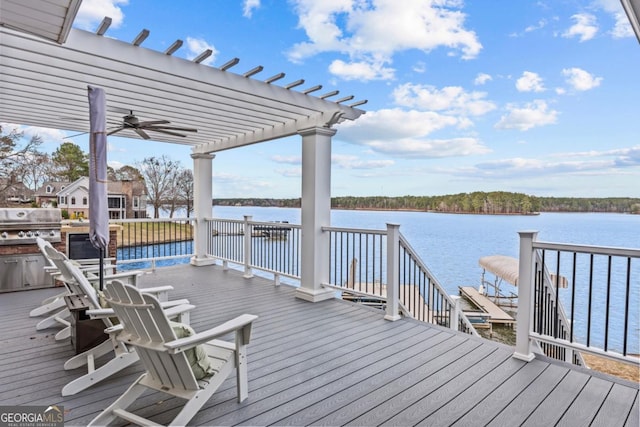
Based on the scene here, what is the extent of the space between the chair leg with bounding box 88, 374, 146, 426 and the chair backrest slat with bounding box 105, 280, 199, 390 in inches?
5.1

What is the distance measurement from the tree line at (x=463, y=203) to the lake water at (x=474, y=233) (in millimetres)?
255

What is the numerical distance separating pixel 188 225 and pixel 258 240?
2.17 m

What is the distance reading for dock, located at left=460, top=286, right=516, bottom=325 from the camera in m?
11.5

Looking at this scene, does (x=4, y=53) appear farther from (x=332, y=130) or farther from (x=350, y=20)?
(x=350, y=20)

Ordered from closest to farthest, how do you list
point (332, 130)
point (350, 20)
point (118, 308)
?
point (118, 308)
point (332, 130)
point (350, 20)

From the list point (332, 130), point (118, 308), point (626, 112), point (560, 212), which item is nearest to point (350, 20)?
point (332, 130)

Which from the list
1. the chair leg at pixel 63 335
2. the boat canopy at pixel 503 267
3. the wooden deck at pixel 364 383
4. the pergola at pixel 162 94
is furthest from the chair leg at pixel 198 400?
the boat canopy at pixel 503 267

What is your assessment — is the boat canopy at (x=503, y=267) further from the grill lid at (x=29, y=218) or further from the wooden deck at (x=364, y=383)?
the grill lid at (x=29, y=218)

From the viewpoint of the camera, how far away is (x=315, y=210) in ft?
16.6

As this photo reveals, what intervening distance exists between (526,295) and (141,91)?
4.59 metres

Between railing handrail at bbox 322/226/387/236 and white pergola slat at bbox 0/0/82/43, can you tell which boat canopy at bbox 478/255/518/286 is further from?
white pergola slat at bbox 0/0/82/43

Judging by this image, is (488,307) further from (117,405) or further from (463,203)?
(117,405)

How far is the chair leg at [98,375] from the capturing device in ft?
8.00

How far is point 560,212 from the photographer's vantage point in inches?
320
